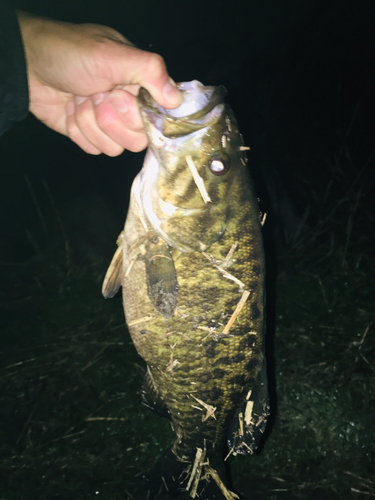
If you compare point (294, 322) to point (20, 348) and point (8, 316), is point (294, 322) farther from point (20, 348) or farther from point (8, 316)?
point (8, 316)

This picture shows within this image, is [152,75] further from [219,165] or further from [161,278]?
[161,278]

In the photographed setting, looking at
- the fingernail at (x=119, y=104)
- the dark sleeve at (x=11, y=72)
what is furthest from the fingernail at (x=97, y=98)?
the dark sleeve at (x=11, y=72)

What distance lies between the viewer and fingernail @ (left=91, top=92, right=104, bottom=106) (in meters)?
1.58

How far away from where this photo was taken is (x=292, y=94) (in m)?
3.34

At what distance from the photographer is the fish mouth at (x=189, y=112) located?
1.19 metres

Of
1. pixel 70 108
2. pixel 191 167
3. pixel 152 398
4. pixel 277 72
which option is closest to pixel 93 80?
pixel 70 108

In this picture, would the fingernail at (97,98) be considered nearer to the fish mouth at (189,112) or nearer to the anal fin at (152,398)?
the fish mouth at (189,112)

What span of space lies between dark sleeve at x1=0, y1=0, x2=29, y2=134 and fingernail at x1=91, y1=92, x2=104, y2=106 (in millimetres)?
340

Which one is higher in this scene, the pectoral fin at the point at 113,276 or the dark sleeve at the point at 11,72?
the dark sleeve at the point at 11,72

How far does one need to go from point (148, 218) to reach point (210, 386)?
33.5 inches

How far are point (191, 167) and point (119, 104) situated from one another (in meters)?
0.56

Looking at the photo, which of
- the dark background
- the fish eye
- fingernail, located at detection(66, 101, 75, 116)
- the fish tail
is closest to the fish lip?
the fish eye

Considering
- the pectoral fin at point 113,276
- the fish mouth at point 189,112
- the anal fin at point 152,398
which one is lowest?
the anal fin at point 152,398

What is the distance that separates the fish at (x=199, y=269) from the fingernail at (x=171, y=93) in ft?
0.16
